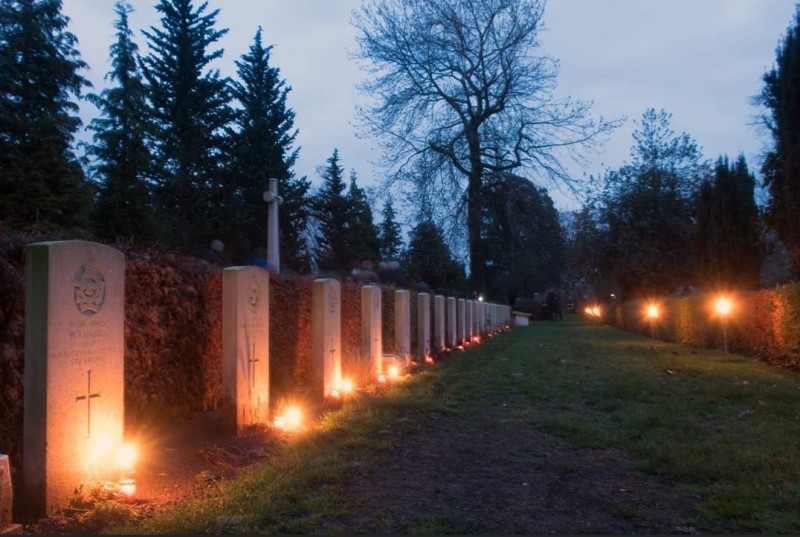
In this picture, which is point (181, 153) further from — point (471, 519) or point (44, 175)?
point (471, 519)

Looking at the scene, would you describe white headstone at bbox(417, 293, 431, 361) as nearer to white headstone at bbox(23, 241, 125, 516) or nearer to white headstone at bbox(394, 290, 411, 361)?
white headstone at bbox(394, 290, 411, 361)

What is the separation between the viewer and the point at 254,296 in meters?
7.93

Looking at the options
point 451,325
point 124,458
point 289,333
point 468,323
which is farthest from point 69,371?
point 468,323

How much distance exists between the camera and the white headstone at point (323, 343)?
397 inches

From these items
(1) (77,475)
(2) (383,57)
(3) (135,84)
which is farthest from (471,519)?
(3) (135,84)

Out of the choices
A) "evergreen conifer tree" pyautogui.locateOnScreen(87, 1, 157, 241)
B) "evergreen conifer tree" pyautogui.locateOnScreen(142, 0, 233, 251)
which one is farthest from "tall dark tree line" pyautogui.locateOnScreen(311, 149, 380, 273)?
"evergreen conifer tree" pyautogui.locateOnScreen(87, 1, 157, 241)

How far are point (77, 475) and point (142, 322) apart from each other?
2.01 meters

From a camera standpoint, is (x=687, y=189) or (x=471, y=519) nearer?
(x=471, y=519)

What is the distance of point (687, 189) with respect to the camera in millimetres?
38156

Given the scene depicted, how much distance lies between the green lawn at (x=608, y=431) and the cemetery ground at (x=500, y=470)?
2 centimetres

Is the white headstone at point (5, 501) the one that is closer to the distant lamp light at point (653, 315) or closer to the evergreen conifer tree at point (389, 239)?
the distant lamp light at point (653, 315)

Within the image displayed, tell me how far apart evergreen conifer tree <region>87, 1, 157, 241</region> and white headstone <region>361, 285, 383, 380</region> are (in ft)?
40.6

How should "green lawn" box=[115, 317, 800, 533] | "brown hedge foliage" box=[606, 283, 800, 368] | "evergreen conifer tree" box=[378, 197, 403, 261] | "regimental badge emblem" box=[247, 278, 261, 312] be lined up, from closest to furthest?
1. "green lawn" box=[115, 317, 800, 533]
2. "regimental badge emblem" box=[247, 278, 261, 312]
3. "brown hedge foliage" box=[606, 283, 800, 368]
4. "evergreen conifer tree" box=[378, 197, 403, 261]

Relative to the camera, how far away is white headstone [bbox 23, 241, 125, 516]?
14.9ft
